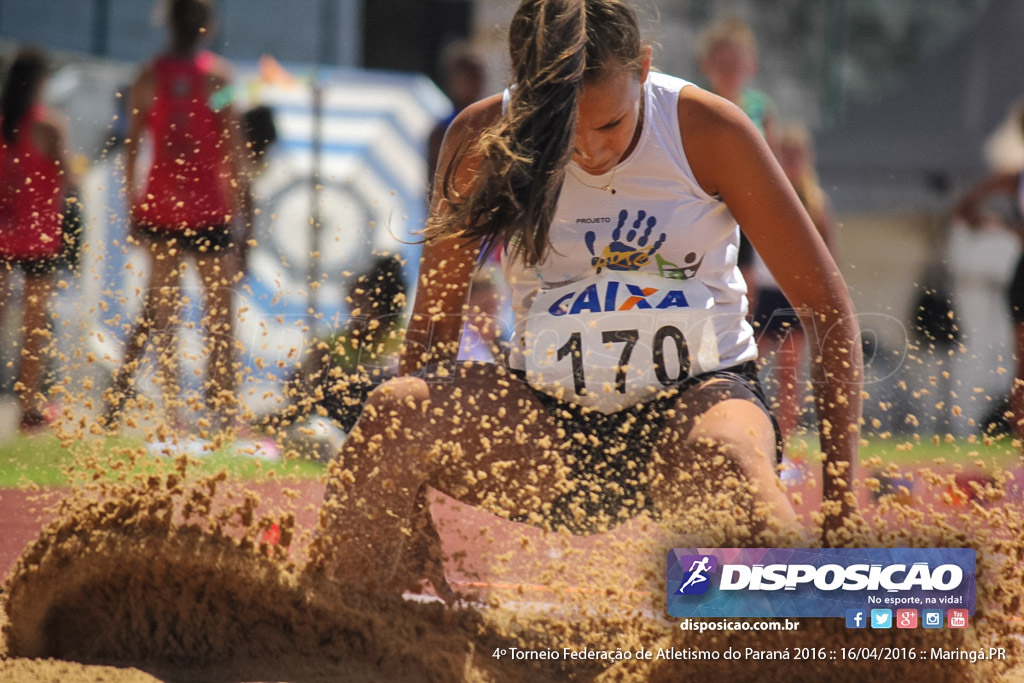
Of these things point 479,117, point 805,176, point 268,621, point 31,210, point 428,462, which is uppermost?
point 479,117

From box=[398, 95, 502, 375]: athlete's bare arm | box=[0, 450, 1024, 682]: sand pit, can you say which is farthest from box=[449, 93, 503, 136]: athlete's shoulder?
box=[0, 450, 1024, 682]: sand pit

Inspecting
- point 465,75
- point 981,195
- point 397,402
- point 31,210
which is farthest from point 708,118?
point 981,195

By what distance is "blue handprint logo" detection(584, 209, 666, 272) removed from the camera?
2.11 m

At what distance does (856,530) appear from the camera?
75.0 inches

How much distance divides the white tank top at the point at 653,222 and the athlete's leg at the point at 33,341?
118cm

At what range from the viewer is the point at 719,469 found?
193 centimetres

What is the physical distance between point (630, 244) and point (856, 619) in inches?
32.0

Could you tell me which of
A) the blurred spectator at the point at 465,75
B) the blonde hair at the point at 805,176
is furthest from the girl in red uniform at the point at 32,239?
the blurred spectator at the point at 465,75

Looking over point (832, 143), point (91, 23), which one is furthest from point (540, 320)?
point (832, 143)

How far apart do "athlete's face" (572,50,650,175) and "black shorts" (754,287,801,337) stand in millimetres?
474

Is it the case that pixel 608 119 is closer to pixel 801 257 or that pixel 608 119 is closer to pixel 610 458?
pixel 801 257

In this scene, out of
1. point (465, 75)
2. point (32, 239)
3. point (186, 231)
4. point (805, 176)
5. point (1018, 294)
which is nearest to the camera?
point (186, 231)

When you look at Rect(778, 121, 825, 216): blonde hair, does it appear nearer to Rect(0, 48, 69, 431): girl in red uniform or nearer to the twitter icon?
the twitter icon

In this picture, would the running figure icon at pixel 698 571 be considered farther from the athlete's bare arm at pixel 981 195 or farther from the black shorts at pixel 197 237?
the athlete's bare arm at pixel 981 195
